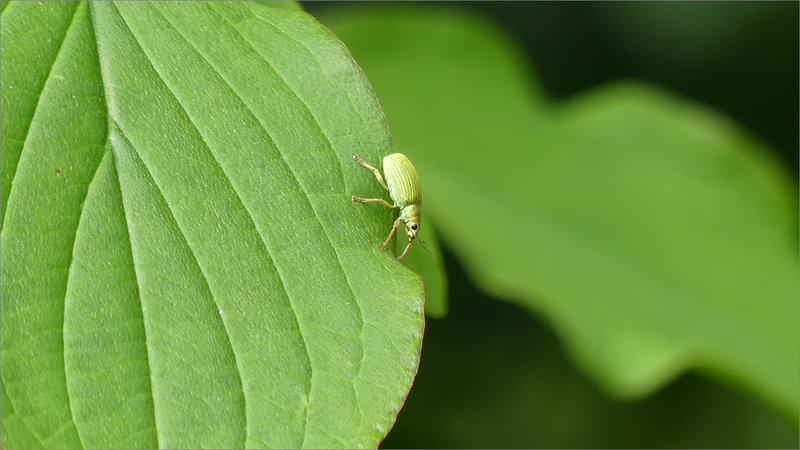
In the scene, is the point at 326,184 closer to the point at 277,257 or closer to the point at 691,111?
the point at 277,257

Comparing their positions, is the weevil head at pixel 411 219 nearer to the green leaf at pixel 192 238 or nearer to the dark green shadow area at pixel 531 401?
the green leaf at pixel 192 238

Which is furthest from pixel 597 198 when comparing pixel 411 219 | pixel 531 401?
pixel 411 219

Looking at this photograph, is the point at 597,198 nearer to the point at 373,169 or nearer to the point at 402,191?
the point at 402,191

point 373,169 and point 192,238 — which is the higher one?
point 373,169

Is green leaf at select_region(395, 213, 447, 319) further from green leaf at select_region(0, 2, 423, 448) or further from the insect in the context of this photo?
green leaf at select_region(0, 2, 423, 448)

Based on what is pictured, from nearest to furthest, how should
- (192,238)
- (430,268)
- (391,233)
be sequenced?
(192,238), (391,233), (430,268)
